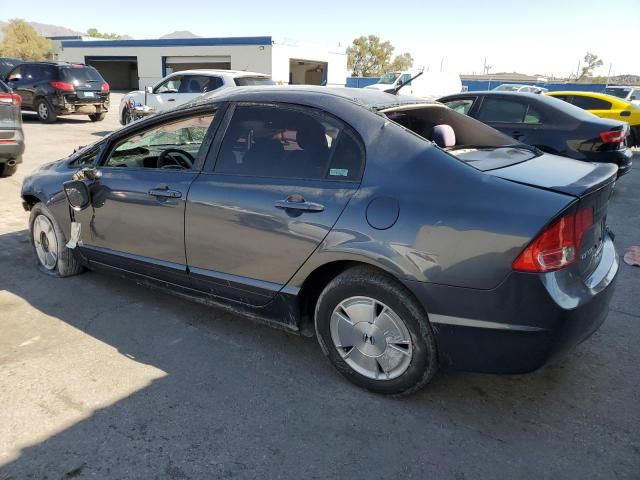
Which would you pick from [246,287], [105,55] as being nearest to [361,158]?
[246,287]

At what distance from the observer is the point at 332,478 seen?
2.23 metres

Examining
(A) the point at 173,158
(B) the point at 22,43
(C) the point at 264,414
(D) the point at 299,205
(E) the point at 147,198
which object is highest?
(B) the point at 22,43

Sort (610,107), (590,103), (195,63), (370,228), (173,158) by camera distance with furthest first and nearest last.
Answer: (195,63) < (590,103) < (610,107) < (173,158) < (370,228)

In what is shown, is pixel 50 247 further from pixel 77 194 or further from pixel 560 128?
pixel 560 128

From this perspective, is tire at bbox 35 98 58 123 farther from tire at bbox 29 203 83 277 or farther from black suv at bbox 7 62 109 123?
tire at bbox 29 203 83 277

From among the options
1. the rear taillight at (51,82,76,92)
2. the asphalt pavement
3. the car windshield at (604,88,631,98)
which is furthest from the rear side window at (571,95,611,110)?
the rear taillight at (51,82,76,92)

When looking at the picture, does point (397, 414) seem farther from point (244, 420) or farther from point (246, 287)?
point (246, 287)

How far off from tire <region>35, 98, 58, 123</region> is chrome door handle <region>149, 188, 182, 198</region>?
14758 millimetres

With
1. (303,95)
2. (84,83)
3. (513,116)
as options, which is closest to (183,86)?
(84,83)

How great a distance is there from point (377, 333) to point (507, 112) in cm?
593

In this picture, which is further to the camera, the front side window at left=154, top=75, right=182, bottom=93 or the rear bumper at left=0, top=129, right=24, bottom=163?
the front side window at left=154, top=75, right=182, bottom=93

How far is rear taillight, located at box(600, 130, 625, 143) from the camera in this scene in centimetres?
695

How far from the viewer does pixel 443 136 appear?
3359 millimetres

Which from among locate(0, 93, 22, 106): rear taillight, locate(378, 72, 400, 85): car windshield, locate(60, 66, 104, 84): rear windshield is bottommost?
locate(0, 93, 22, 106): rear taillight
